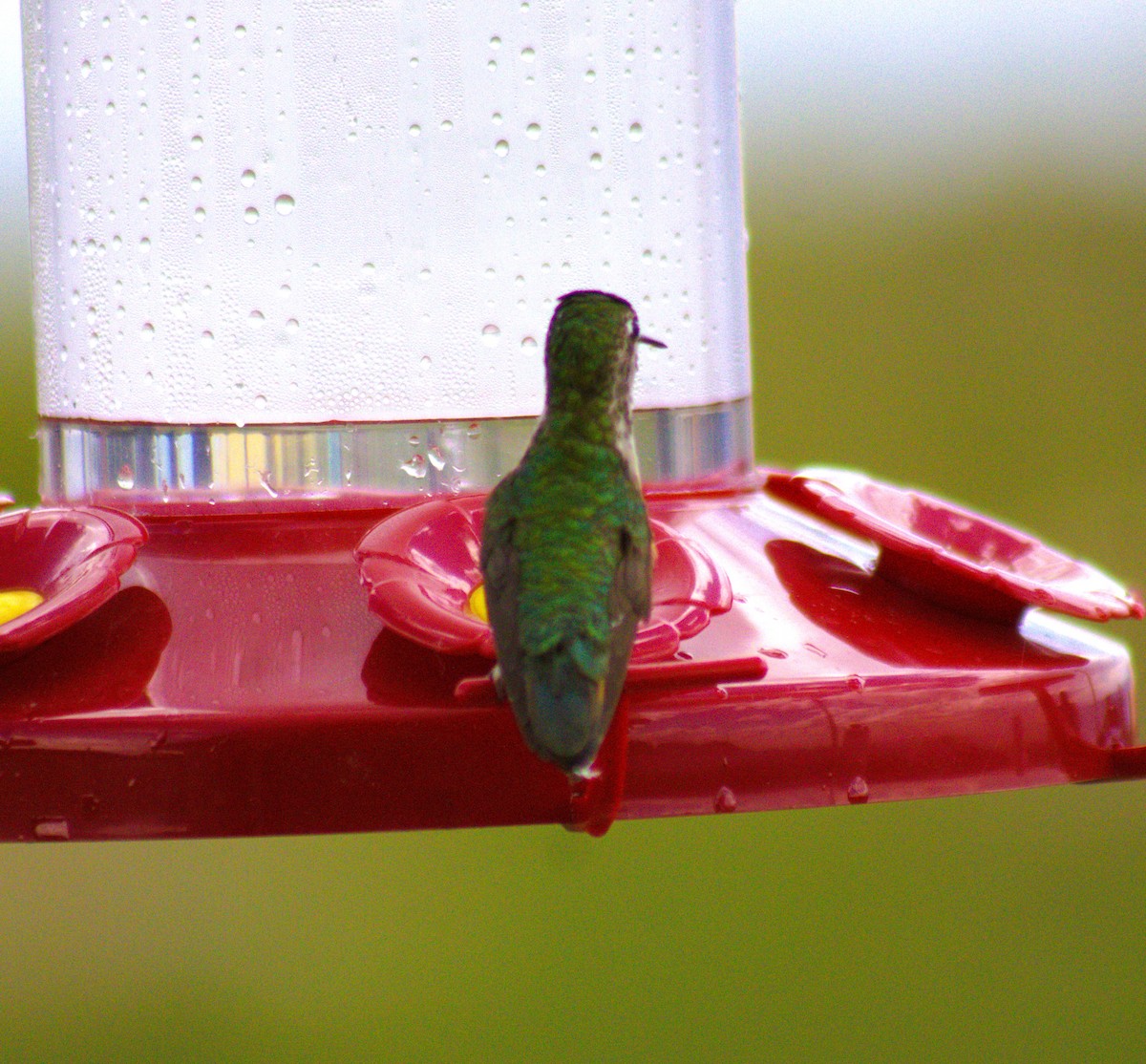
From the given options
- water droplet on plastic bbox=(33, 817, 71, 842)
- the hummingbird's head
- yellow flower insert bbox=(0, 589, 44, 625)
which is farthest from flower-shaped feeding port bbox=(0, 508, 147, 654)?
the hummingbird's head

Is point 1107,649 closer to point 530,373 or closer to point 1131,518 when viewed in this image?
point 530,373

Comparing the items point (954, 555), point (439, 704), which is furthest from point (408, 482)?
point (954, 555)

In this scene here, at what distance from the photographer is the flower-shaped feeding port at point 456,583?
1.37 metres

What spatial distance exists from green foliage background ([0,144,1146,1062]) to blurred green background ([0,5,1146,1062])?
0.02 m

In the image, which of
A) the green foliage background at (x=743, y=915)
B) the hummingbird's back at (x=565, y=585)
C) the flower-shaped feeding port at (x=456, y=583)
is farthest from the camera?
the green foliage background at (x=743, y=915)

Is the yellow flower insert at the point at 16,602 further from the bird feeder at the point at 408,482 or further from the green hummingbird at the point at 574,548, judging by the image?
the green hummingbird at the point at 574,548

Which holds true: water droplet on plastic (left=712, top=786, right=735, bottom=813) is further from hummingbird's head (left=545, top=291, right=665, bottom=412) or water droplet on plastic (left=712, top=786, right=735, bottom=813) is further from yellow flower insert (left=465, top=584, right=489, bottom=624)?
hummingbird's head (left=545, top=291, right=665, bottom=412)

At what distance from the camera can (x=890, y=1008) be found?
8.20 metres

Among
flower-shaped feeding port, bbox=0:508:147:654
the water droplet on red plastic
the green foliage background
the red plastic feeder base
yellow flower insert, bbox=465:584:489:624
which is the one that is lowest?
the green foliage background

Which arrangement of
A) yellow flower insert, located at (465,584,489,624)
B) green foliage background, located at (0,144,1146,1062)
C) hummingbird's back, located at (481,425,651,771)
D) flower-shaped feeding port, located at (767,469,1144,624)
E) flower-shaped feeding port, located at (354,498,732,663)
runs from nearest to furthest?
1. hummingbird's back, located at (481,425,651,771)
2. flower-shaped feeding port, located at (354,498,732,663)
3. yellow flower insert, located at (465,584,489,624)
4. flower-shaped feeding port, located at (767,469,1144,624)
5. green foliage background, located at (0,144,1146,1062)

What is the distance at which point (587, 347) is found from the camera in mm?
1610

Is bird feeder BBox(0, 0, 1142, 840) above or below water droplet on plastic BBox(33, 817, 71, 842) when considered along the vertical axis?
above

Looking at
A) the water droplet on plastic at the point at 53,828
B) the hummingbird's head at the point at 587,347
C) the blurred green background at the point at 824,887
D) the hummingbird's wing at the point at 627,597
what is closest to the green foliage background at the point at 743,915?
the blurred green background at the point at 824,887

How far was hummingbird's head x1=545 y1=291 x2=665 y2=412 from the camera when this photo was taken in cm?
161
